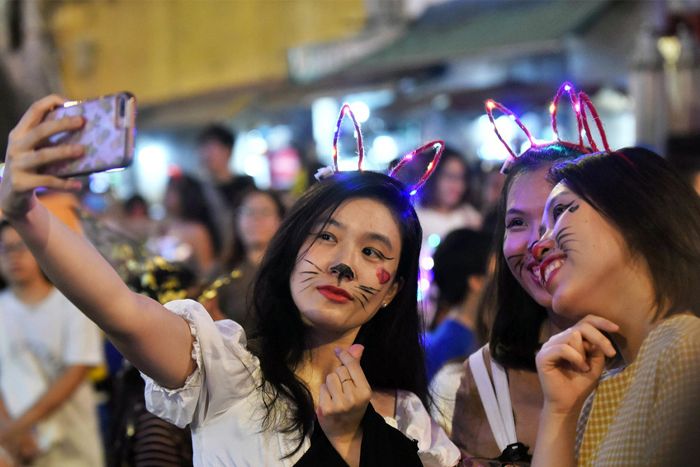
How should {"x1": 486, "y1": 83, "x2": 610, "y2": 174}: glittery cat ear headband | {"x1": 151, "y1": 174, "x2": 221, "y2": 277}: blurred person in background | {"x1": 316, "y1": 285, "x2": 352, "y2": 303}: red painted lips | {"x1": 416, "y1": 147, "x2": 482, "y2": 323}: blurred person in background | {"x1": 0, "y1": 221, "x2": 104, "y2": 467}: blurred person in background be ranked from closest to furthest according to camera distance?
{"x1": 316, "y1": 285, "x2": 352, "y2": 303}: red painted lips
{"x1": 486, "y1": 83, "x2": 610, "y2": 174}: glittery cat ear headband
{"x1": 0, "y1": 221, "x2": 104, "y2": 467}: blurred person in background
{"x1": 416, "y1": 147, "x2": 482, "y2": 323}: blurred person in background
{"x1": 151, "y1": 174, "x2": 221, "y2": 277}: blurred person in background

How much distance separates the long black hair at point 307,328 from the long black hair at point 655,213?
1.76 ft

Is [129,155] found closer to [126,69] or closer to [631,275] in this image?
[631,275]

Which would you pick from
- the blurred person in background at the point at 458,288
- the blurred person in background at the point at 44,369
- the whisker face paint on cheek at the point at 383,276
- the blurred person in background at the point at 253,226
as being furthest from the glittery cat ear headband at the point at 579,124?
the blurred person in background at the point at 44,369

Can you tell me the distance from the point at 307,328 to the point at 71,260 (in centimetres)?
76

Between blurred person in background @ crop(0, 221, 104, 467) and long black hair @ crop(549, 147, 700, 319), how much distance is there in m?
2.71

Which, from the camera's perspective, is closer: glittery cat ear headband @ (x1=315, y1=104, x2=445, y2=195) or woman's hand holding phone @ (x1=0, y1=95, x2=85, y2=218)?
woman's hand holding phone @ (x1=0, y1=95, x2=85, y2=218)

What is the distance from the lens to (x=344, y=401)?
5.75 feet

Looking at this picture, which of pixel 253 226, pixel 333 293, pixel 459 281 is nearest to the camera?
pixel 333 293

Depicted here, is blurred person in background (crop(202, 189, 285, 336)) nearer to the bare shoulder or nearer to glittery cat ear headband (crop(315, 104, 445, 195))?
glittery cat ear headband (crop(315, 104, 445, 195))

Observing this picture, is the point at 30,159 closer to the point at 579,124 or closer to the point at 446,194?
the point at 579,124

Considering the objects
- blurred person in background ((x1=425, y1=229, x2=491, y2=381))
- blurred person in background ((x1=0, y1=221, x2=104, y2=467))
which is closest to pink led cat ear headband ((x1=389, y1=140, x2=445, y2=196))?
blurred person in background ((x1=425, y1=229, x2=491, y2=381))

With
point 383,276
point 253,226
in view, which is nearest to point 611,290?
point 383,276

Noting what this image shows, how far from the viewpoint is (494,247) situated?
2451 millimetres

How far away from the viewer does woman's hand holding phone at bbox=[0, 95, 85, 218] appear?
141 centimetres
